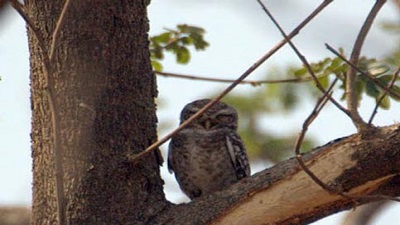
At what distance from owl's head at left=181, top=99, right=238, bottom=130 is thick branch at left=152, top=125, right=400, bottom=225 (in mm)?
1866

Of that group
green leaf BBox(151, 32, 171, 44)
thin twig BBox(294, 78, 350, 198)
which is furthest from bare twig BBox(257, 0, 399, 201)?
green leaf BBox(151, 32, 171, 44)

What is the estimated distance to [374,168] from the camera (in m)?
3.59

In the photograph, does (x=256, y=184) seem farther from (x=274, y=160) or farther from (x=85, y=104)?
(x=274, y=160)

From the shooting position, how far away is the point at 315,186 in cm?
366

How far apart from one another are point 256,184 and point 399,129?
60 cm

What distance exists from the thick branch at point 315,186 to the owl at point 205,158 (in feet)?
5.01

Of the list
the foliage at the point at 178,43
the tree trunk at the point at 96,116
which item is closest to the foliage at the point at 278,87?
the foliage at the point at 178,43

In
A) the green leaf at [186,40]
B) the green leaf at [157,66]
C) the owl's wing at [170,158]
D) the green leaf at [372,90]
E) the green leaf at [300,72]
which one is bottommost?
the green leaf at [372,90]

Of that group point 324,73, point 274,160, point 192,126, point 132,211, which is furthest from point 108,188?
point 274,160

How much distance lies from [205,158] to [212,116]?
1.50ft

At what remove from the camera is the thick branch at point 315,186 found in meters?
3.58

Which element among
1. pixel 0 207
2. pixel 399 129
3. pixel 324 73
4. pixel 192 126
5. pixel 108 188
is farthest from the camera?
pixel 192 126

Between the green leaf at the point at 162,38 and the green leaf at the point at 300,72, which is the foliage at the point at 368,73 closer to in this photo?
the green leaf at the point at 300,72

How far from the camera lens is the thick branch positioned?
3.58 m
